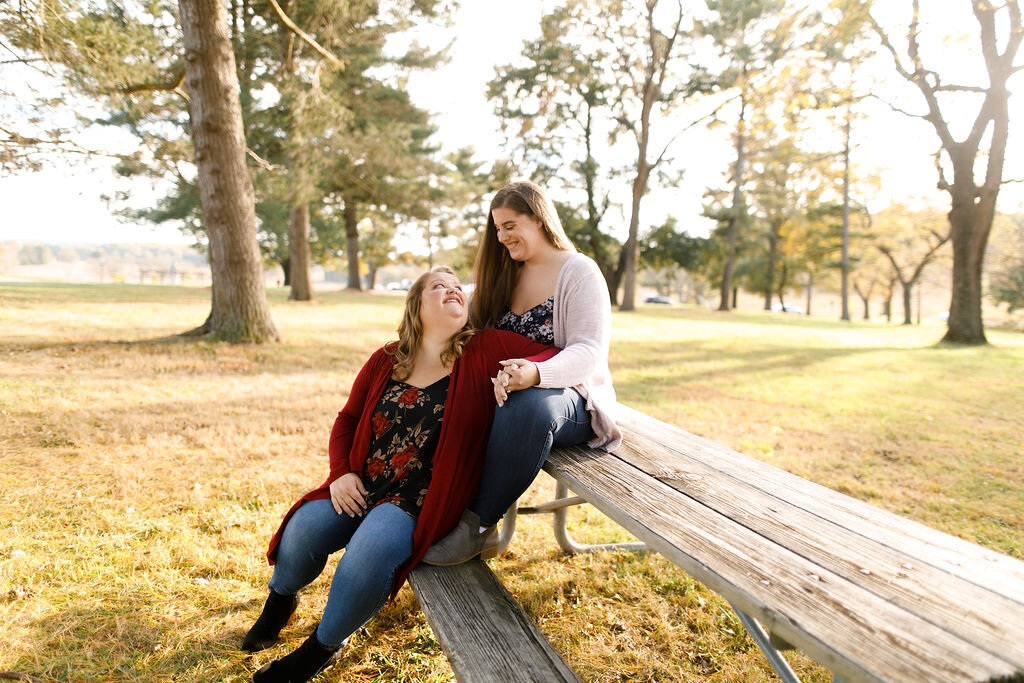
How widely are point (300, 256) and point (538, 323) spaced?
14.6 m

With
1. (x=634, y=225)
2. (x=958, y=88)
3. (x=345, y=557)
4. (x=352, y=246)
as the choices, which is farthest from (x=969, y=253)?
(x=352, y=246)

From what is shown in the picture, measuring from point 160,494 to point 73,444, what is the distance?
112 centimetres

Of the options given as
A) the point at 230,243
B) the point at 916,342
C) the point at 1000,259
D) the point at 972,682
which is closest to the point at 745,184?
the point at 1000,259

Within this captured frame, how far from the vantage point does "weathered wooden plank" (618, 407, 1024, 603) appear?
4.18 ft

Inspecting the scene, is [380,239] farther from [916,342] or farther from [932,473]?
[932,473]

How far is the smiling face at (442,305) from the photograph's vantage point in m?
2.29

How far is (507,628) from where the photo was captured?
169 centimetres

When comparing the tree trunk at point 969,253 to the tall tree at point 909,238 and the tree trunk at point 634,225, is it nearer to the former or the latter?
the tree trunk at point 634,225

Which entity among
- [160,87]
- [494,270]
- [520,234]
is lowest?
[494,270]

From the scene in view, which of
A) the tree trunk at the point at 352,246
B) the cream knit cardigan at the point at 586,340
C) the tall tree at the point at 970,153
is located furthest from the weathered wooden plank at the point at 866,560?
the tree trunk at the point at 352,246

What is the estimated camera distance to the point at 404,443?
2.17 meters

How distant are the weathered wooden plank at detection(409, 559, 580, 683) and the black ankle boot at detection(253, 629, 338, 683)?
1.19 ft

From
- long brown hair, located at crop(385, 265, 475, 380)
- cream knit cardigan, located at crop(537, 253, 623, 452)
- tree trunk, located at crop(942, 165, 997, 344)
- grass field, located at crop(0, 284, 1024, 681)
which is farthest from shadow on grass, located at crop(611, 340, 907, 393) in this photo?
long brown hair, located at crop(385, 265, 475, 380)

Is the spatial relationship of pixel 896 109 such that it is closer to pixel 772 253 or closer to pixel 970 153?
pixel 970 153
